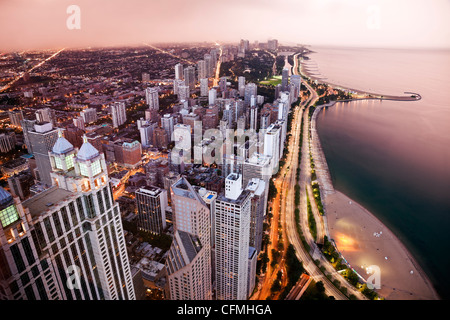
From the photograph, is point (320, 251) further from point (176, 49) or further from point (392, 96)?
point (176, 49)

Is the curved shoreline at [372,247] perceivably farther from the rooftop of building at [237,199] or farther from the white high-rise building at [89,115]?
the white high-rise building at [89,115]

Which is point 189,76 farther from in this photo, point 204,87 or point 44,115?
point 44,115

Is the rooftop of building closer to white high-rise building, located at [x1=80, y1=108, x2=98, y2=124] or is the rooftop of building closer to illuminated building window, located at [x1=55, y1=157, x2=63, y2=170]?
illuminated building window, located at [x1=55, y1=157, x2=63, y2=170]

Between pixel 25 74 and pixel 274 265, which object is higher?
pixel 25 74

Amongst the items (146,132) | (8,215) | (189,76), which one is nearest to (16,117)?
(146,132)

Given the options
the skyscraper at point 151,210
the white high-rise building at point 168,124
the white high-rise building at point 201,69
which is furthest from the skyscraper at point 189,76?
the skyscraper at point 151,210
